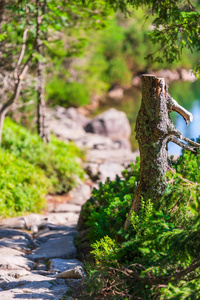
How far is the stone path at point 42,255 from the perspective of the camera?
4340 millimetres

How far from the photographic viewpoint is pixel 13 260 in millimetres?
5352

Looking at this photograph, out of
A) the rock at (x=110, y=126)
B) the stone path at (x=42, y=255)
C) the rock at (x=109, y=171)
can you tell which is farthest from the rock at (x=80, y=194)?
the rock at (x=110, y=126)

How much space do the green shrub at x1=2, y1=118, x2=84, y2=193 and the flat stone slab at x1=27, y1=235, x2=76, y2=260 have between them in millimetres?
3362

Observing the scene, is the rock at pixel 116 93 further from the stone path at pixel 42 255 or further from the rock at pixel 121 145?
the stone path at pixel 42 255

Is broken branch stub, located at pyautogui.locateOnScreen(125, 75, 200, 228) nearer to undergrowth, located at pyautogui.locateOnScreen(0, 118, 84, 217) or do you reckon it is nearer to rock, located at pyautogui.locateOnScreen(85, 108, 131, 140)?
undergrowth, located at pyautogui.locateOnScreen(0, 118, 84, 217)

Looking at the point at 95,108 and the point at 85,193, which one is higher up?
the point at 95,108

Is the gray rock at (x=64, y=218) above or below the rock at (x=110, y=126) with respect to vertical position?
below

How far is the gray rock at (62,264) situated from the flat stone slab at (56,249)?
40 cm

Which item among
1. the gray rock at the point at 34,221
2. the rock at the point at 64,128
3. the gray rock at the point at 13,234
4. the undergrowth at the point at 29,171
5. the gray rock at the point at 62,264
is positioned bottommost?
the gray rock at the point at 62,264

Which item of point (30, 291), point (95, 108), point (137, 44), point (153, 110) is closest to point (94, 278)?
point (30, 291)

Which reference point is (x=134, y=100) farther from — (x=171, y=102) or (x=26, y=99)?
(x=171, y=102)

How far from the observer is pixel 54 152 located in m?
10.8

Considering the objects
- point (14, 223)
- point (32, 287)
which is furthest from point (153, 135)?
point (14, 223)

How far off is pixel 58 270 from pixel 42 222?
2.79 meters
